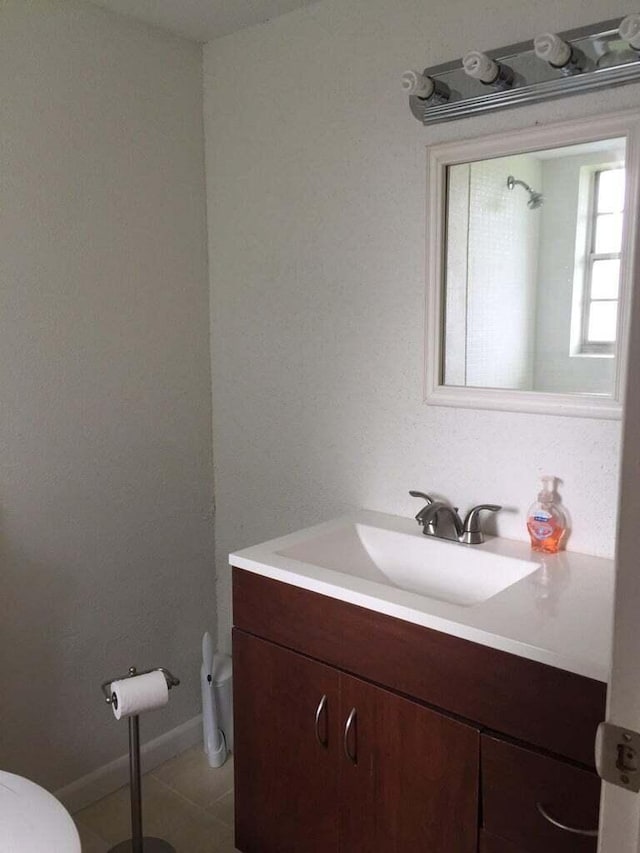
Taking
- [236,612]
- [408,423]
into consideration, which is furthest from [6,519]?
[408,423]

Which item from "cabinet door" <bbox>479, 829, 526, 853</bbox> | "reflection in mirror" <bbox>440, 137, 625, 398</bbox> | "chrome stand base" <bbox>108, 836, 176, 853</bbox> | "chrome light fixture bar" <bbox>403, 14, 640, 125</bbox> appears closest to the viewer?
"cabinet door" <bbox>479, 829, 526, 853</bbox>

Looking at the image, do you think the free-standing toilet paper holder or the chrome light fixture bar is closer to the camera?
the chrome light fixture bar

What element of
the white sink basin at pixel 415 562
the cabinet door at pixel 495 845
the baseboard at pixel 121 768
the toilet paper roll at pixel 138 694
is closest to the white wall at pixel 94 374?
the baseboard at pixel 121 768

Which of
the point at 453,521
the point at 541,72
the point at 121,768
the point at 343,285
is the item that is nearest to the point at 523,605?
the point at 453,521

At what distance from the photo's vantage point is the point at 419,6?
1.80 meters

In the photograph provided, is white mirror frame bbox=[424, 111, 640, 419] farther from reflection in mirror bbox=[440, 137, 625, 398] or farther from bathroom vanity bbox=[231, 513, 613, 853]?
bathroom vanity bbox=[231, 513, 613, 853]

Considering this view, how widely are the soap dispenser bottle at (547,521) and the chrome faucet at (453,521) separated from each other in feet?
0.31

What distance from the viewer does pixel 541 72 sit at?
161 cm

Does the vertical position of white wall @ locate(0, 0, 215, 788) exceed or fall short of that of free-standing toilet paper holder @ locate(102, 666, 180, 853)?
it exceeds it

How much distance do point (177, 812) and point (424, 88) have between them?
2.06 meters

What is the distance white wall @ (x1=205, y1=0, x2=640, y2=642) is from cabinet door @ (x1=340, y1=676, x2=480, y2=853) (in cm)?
55

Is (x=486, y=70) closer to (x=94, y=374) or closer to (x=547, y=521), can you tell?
(x=547, y=521)

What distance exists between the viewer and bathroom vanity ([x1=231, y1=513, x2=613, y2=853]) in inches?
50.2

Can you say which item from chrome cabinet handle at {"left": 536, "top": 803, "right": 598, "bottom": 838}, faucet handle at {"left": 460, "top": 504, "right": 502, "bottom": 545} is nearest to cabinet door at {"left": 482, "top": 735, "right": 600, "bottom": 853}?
chrome cabinet handle at {"left": 536, "top": 803, "right": 598, "bottom": 838}
